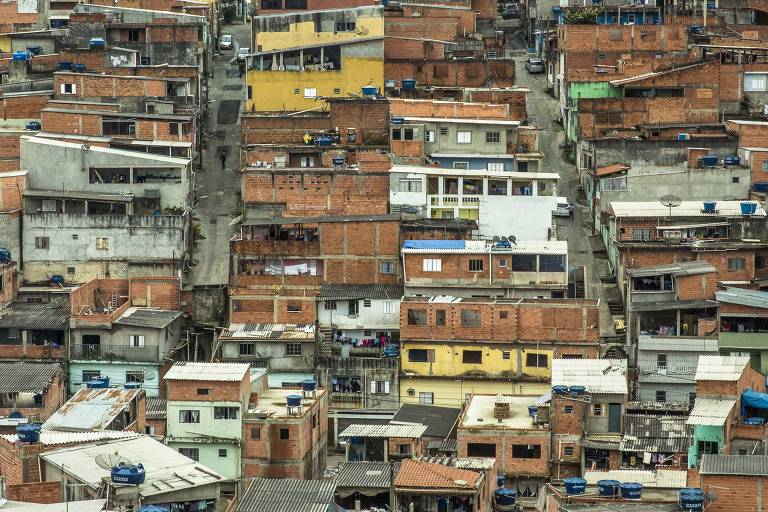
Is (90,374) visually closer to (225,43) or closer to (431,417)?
(431,417)

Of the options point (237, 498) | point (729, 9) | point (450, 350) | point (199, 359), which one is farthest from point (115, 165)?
point (729, 9)

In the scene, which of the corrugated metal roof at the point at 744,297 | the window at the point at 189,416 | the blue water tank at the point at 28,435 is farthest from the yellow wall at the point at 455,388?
the blue water tank at the point at 28,435

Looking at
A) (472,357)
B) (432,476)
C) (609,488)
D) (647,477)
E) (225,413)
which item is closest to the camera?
(609,488)

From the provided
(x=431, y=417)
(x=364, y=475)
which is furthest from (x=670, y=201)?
(x=364, y=475)

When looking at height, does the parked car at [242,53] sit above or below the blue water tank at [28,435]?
above

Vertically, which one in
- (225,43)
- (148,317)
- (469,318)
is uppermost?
(225,43)

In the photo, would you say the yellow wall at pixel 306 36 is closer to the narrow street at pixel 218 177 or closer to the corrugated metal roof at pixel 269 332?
the narrow street at pixel 218 177

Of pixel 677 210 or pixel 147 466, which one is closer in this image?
pixel 147 466
